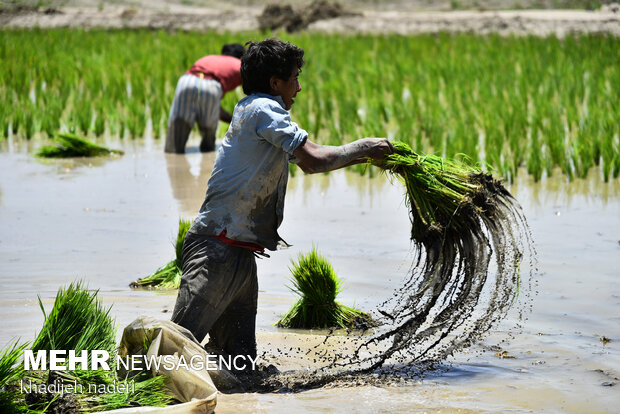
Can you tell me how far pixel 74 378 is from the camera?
2.51m

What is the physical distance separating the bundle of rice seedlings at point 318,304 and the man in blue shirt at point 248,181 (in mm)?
742

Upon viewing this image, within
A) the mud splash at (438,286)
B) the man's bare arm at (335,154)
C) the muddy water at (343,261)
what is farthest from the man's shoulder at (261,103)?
the muddy water at (343,261)

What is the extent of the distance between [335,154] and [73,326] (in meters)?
0.96

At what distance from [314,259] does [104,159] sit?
4.18m

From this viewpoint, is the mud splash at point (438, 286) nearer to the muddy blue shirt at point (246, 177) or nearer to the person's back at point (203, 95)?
the muddy blue shirt at point (246, 177)

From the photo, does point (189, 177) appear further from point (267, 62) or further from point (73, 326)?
point (73, 326)

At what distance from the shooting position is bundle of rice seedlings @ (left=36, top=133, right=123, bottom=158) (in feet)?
23.8

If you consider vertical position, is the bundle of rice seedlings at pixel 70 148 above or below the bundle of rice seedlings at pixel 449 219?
above

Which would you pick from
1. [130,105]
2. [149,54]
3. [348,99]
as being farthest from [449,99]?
[149,54]

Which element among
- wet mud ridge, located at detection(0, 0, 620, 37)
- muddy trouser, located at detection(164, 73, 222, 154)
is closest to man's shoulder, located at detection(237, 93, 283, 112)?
muddy trouser, located at detection(164, 73, 222, 154)

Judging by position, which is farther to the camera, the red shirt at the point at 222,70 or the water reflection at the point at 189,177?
the red shirt at the point at 222,70

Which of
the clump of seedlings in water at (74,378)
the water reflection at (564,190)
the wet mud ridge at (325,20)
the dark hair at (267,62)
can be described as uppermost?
the wet mud ridge at (325,20)

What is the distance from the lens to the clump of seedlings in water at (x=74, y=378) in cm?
243

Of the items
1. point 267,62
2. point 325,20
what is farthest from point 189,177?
point 325,20
